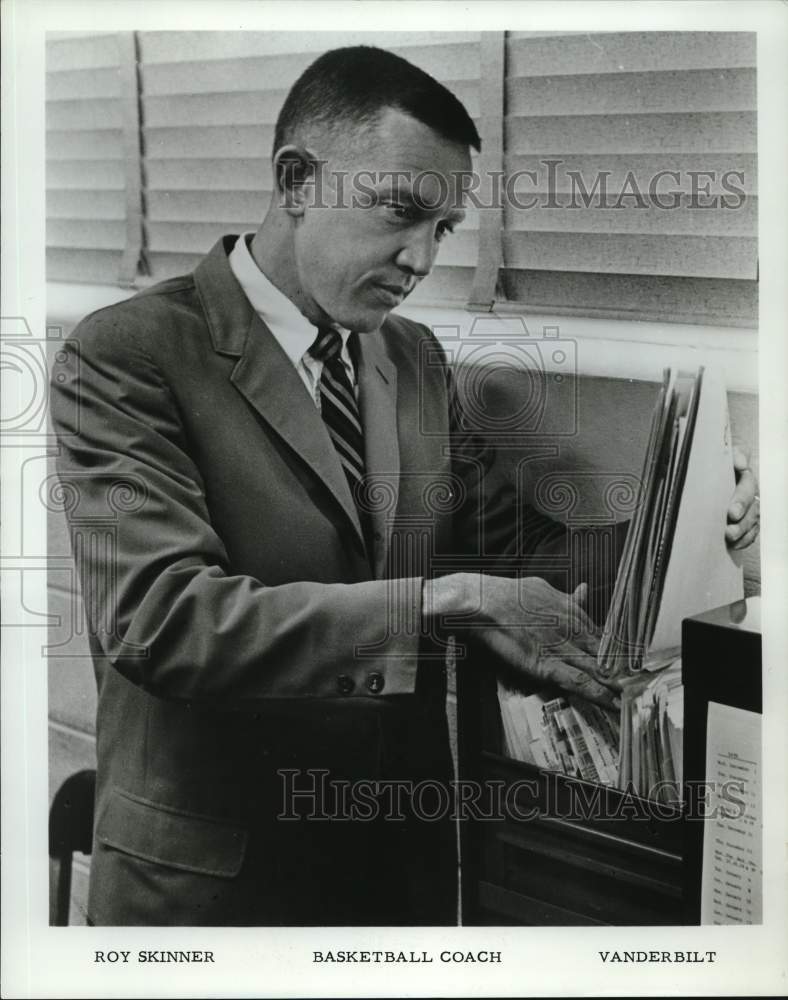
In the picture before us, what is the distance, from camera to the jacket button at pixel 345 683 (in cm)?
157

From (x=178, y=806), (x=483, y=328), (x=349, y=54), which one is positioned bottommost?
(x=178, y=806)

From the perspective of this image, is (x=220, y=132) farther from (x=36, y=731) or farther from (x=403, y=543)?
(x=36, y=731)

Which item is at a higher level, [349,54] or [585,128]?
[349,54]

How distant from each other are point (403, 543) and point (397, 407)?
0.67 ft

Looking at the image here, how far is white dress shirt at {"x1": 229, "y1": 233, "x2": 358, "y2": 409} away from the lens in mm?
1607

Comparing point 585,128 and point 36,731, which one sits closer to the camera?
point 585,128

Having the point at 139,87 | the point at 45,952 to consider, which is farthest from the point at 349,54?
the point at 45,952

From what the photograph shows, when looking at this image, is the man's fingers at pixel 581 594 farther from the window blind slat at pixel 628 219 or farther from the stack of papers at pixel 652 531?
the window blind slat at pixel 628 219

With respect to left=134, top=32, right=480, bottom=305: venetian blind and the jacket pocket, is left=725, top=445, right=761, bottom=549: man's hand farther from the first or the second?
the jacket pocket

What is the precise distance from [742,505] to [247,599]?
753mm

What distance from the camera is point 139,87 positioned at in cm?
165

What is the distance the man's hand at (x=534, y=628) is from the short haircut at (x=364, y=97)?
66 cm

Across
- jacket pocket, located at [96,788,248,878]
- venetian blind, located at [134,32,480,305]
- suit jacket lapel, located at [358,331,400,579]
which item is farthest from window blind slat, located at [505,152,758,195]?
jacket pocket, located at [96,788,248,878]

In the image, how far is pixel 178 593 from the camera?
5.05 feet
